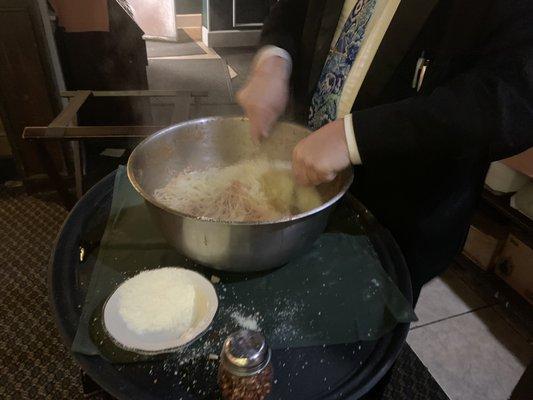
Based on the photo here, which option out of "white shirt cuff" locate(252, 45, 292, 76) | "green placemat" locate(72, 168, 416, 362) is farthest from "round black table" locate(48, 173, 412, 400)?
"white shirt cuff" locate(252, 45, 292, 76)

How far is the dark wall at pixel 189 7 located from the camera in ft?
17.9

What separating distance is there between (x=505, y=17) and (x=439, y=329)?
1573 millimetres

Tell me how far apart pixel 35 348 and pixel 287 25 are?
64.0 inches

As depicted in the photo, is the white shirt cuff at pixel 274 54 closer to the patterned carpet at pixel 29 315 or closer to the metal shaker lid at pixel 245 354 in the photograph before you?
the metal shaker lid at pixel 245 354

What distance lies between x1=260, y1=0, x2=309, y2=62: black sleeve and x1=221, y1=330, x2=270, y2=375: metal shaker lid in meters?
0.88

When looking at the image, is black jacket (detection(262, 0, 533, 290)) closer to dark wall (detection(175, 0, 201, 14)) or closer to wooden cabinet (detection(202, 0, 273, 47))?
wooden cabinet (detection(202, 0, 273, 47))

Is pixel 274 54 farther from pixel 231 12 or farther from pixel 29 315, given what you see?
pixel 231 12

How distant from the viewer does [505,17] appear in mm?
759

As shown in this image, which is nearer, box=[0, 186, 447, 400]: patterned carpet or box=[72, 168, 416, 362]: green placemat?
box=[72, 168, 416, 362]: green placemat

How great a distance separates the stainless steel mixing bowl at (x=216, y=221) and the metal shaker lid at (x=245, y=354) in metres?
0.18

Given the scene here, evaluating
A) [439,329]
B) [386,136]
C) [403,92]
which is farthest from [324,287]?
[439,329]

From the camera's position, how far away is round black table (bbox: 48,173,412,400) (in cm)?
71

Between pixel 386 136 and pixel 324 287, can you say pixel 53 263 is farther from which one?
pixel 386 136

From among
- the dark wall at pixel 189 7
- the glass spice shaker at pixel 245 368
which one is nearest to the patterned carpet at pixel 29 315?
the glass spice shaker at pixel 245 368
